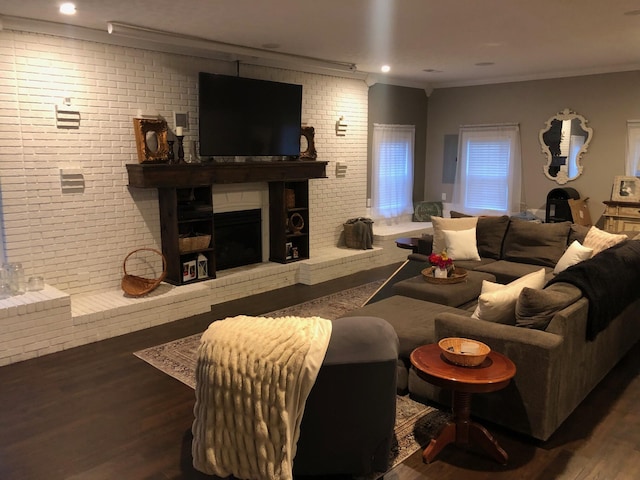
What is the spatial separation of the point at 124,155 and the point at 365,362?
11.9 ft

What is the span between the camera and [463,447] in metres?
2.80

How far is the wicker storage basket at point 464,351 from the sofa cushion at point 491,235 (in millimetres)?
2913

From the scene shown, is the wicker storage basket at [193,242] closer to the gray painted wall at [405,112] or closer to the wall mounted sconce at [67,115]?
the wall mounted sconce at [67,115]

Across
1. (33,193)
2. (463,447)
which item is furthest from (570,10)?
Answer: (33,193)

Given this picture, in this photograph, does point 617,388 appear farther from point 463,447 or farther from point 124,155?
point 124,155

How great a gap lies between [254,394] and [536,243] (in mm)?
4026

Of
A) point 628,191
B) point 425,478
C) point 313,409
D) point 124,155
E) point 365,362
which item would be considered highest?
point 124,155

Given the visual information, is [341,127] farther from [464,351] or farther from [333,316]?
[464,351]

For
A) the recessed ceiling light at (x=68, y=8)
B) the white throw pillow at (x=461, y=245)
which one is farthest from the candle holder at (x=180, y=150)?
the white throw pillow at (x=461, y=245)

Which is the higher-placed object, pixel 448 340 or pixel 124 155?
pixel 124 155

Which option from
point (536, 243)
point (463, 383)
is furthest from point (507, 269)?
point (463, 383)

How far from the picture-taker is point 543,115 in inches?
291

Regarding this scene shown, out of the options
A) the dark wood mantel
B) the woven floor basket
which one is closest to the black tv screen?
the dark wood mantel

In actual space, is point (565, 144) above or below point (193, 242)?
above
